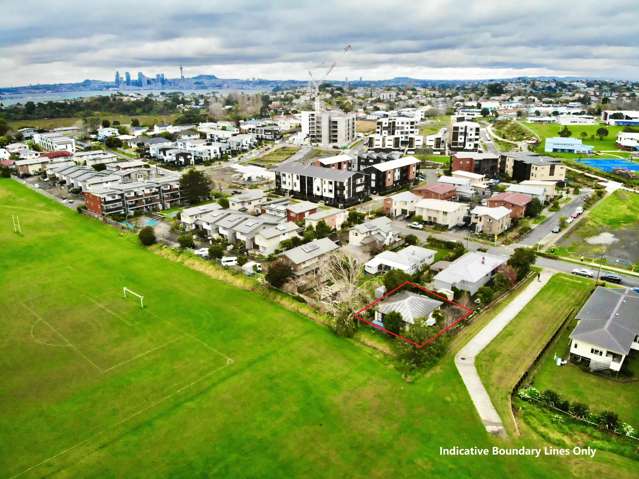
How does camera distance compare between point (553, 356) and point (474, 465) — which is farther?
point (553, 356)

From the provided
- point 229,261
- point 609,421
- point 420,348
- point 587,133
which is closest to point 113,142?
point 229,261

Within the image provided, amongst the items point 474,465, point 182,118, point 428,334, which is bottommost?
point 474,465

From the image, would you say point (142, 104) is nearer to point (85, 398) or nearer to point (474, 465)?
point (85, 398)

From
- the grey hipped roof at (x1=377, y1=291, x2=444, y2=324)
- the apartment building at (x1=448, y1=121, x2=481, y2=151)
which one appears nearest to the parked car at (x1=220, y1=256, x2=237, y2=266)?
the grey hipped roof at (x1=377, y1=291, x2=444, y2=324)

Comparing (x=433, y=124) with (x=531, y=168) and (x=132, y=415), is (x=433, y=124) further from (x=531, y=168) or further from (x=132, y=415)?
(x=132, y=415)

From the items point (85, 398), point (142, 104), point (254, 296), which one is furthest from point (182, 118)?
point (85, 398)

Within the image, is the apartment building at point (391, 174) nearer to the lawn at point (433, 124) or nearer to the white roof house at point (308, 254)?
the white roof house at point (308, 254)
